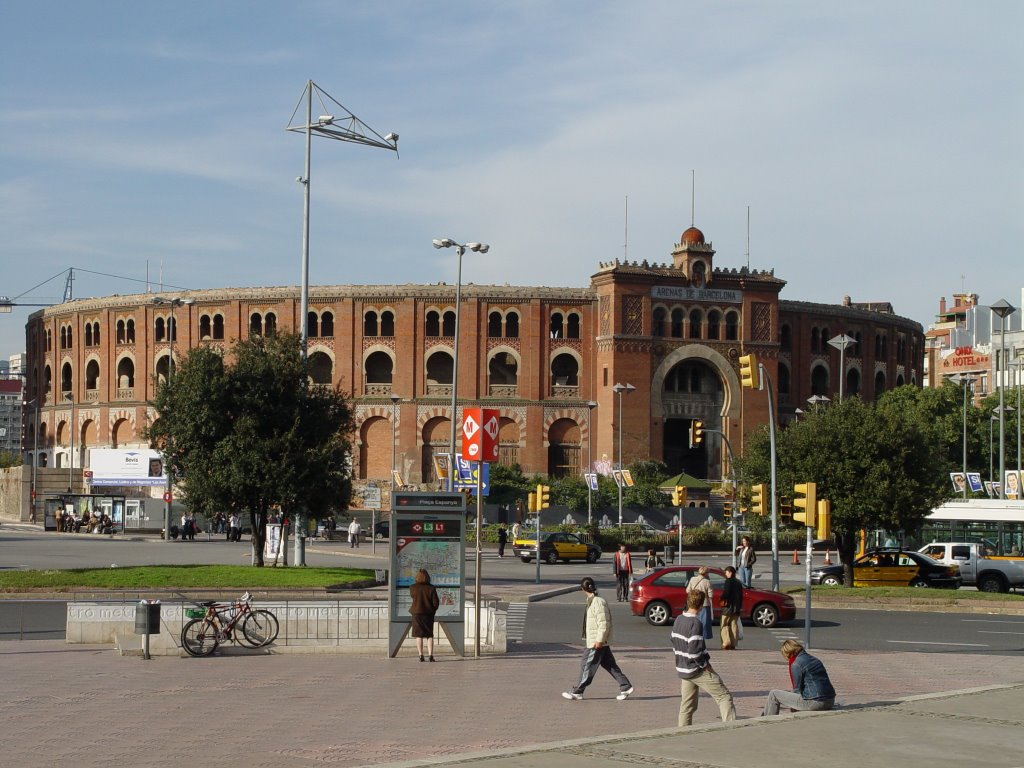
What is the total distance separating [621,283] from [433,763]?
64.4 m

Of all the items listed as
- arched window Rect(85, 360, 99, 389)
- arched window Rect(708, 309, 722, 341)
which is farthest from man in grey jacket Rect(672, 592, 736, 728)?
arched window Rect(85, 360, 99, 389)

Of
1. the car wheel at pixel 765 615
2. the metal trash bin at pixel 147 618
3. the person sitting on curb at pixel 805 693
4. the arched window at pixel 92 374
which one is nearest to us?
the person sitting on curb at pixel 805 693

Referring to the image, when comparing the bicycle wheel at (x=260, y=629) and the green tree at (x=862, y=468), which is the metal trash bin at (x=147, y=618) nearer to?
the bicycle wheel at (x=260, y=629)

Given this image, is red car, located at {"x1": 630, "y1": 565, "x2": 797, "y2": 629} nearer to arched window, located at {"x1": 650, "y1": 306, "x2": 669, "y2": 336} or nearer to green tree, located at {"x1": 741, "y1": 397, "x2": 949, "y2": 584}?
green tree, located at {"x1": 741, "y1": 397, "x2": 949, "y2": 584}

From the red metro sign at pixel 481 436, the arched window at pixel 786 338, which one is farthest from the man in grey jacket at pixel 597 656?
the arched window at pixel 786 338

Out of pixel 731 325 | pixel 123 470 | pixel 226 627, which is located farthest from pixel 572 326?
pixel 226 627

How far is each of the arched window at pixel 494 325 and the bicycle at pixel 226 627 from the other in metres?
58.0

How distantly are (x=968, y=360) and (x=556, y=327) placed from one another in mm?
46150

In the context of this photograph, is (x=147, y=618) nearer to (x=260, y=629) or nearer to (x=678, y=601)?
(x=260, y=629)

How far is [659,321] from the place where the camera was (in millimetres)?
76250

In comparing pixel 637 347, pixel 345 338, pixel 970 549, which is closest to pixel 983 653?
pixel 970 549

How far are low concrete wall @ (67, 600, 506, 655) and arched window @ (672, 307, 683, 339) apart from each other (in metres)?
56.1

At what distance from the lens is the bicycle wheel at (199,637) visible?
19.6 metres

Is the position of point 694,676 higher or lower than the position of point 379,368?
lower
